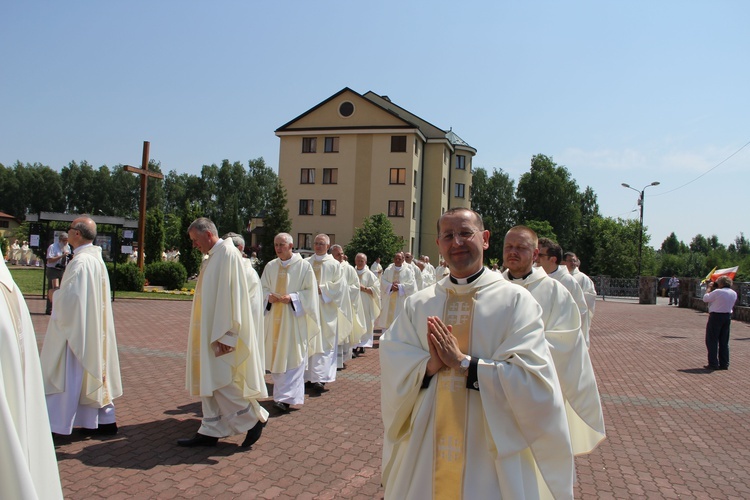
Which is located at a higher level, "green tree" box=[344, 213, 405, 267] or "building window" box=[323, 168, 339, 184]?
"building window" box=[323, 168, 339, 184]

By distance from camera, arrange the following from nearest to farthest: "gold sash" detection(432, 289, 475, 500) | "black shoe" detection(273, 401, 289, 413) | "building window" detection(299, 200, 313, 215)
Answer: "gold sash" detection(432, 289, 475, 500), "black shoe" detection(273, 401, 289, 413), "building window" detection(299, 200, 313, 215)

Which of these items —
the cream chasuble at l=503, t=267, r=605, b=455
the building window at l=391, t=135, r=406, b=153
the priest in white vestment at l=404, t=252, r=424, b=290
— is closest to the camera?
the cream chasuble at l=503, t=267, r=605, b=455

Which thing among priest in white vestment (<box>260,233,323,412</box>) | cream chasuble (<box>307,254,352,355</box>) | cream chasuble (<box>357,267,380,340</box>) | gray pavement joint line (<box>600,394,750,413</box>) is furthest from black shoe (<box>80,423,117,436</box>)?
cream chasuble (<box>357,267,380,340</box>)

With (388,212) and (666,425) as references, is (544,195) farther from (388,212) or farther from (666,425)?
(666,425)

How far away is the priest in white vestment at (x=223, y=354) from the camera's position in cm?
554

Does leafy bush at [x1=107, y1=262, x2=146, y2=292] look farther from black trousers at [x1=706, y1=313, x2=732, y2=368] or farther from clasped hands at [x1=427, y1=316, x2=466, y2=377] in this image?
clasped hands at [x1=427, y1=316, x2=466, y2=377]

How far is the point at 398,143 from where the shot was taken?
4431 centimetres

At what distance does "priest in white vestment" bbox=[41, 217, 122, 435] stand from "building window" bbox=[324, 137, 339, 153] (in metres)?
40.2

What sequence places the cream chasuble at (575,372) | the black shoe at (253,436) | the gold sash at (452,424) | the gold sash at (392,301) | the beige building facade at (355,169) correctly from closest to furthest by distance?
the gold sash at (452,424), the cream chasuble at (575,372), the black shoe at (253,436), the gold sash at (392,301), the beige building facade at (355,169)

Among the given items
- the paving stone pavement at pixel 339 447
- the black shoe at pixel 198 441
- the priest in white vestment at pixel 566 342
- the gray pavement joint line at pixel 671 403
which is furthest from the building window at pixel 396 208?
the priest in white vestment at pixel 566 342

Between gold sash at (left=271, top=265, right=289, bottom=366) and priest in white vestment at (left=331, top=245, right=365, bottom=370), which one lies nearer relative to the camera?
gold sash at (left=271, top=265, right=289, bottom=366)

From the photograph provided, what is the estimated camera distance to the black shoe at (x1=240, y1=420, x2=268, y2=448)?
5648 millimetres

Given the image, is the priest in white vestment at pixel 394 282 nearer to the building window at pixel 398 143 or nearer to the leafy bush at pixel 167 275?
the leafy bush at pixel 167 275

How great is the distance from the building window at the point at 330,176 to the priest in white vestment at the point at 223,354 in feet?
132
